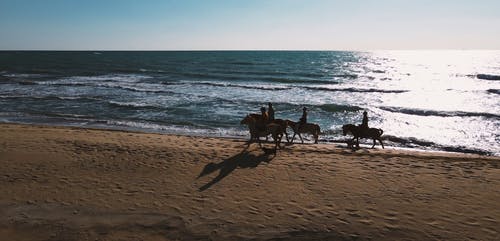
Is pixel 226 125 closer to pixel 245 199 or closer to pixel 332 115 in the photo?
pixel 332 115

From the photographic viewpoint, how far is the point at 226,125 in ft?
67.2

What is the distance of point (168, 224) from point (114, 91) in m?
30.0

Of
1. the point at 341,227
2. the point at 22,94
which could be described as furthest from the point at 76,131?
the point at 22,94

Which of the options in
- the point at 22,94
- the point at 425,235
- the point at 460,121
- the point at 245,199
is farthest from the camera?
the point at 22,94

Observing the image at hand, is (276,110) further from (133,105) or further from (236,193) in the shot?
(236,193)

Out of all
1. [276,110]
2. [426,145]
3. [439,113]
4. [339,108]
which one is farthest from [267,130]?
[439,113]

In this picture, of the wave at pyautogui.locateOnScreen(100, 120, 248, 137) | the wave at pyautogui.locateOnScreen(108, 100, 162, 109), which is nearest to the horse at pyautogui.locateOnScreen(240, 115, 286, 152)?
the wave at pyautogui.locateOnScreen(100, 120, 248, 137)

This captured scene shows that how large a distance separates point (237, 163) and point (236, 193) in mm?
2468

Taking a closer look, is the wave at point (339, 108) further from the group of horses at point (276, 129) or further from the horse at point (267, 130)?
the horse at point (267, 130)

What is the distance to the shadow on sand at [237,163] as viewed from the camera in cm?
1096

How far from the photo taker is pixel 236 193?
951 centimetres

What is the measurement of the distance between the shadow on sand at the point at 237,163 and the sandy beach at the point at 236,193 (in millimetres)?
32

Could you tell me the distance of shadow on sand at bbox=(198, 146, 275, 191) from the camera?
36.0ft

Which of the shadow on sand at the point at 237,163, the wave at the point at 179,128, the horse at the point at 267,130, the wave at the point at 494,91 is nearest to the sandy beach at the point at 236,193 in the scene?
the shadow on sand at the point at 237,163
